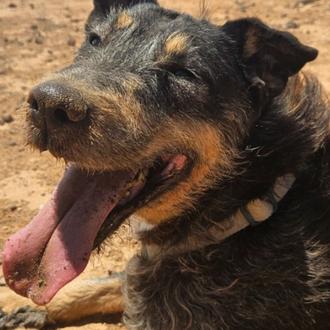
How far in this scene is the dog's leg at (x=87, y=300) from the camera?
4.64 m

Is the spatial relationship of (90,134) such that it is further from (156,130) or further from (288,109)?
(288,109)

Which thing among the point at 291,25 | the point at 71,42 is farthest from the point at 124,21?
the point at 291,25

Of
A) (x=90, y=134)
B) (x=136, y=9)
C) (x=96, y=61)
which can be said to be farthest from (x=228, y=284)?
(x=136, y=9)

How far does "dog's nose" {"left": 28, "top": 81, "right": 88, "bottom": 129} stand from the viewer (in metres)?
3.15

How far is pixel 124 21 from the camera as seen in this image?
4141 millimetres

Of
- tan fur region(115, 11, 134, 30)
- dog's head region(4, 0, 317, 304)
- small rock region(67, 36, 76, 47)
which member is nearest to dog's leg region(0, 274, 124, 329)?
dog's head region(4, 0, 317, 304)

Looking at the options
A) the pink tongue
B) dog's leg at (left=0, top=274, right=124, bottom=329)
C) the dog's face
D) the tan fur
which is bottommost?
dog's leg at (left=0, top=274, right=124, bottom=329)

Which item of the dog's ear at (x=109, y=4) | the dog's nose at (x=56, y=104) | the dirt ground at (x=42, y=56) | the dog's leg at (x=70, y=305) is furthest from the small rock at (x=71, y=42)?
the dog's nose at (x=56, y=104)

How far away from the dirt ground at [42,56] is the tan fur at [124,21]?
106 centimetres

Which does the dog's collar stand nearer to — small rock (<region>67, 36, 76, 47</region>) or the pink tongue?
the pink tongue

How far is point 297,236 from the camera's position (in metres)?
3.90

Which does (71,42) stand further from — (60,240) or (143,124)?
(60,240)

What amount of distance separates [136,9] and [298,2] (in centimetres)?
797

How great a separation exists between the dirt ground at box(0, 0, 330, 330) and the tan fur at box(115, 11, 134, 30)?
1064mm
